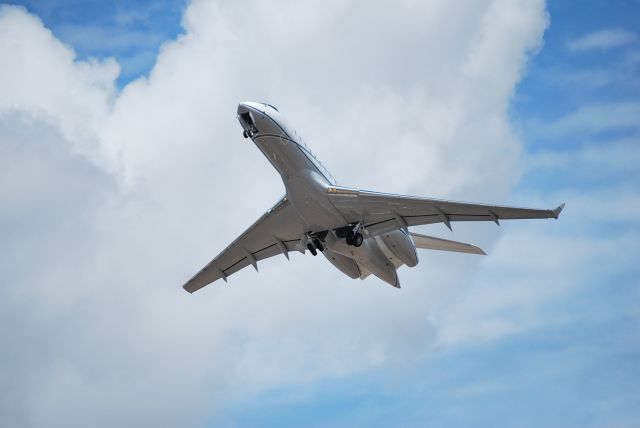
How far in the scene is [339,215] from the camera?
144ft

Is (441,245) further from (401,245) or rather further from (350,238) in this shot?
(350,238)

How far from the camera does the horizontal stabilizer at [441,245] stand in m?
48.7

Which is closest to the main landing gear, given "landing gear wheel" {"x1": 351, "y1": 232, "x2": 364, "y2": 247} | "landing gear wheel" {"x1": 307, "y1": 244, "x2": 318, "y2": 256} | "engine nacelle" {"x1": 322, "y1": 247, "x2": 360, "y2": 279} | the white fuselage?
"landing gear wheel" {"x1": 307, "y1": 244, "x2": 318, "y2": 256}

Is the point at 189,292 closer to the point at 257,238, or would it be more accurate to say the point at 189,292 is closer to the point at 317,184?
the point at 257,238

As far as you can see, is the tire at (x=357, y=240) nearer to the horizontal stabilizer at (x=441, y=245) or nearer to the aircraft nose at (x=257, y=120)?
the horizontal stabilizer at (x=441, y=245)

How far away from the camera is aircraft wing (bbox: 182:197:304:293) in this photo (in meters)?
47.2

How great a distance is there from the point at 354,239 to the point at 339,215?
1367mm

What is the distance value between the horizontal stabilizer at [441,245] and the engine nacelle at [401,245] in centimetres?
280

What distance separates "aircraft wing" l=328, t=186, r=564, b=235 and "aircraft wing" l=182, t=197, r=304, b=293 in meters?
3.88

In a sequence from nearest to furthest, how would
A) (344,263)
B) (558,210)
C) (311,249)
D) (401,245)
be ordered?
(558,210)
(401,245)
(311,249)
(344,263)

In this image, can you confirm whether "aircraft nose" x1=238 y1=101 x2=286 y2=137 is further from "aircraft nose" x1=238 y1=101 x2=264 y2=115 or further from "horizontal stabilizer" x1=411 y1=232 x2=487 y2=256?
"horizontal stabilizer" x1=411 y1=232 x2=487 y2=256

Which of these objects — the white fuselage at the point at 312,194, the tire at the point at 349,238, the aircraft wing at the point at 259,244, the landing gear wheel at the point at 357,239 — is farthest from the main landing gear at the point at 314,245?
the landing gear wheel at the point at 357,239

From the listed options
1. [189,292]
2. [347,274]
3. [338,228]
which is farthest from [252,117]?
[189,292]

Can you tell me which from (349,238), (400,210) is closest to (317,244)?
(349,238)
